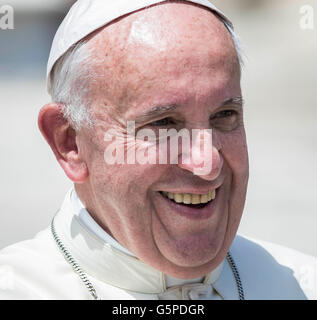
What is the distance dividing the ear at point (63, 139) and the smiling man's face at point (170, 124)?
0.24 ft

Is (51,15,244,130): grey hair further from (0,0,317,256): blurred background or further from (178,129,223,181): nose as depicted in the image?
(0,0,317,256): blurred background

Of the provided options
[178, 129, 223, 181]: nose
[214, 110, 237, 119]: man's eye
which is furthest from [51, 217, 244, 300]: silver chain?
[214, 110, 237, 119]: man's eye

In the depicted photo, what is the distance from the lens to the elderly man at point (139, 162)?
2285 mm

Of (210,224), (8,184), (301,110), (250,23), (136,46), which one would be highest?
(250,23)

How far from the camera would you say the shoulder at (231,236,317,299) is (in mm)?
2838

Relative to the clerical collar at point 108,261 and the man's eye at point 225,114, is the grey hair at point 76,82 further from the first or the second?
the clerical collar at point 108,261

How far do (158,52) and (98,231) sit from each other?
0.78 m

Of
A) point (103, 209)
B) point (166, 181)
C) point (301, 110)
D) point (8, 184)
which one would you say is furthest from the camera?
point (301, 110)

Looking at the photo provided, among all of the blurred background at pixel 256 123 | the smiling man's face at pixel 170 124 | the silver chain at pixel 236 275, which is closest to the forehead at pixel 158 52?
the smiling man's face at pixel 170 124

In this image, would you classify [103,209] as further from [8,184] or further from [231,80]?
[8,184]

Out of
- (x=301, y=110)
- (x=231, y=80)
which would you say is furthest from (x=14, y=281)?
(x=301, y=110)

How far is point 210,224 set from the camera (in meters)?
2.36

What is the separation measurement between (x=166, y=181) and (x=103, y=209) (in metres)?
0.32
